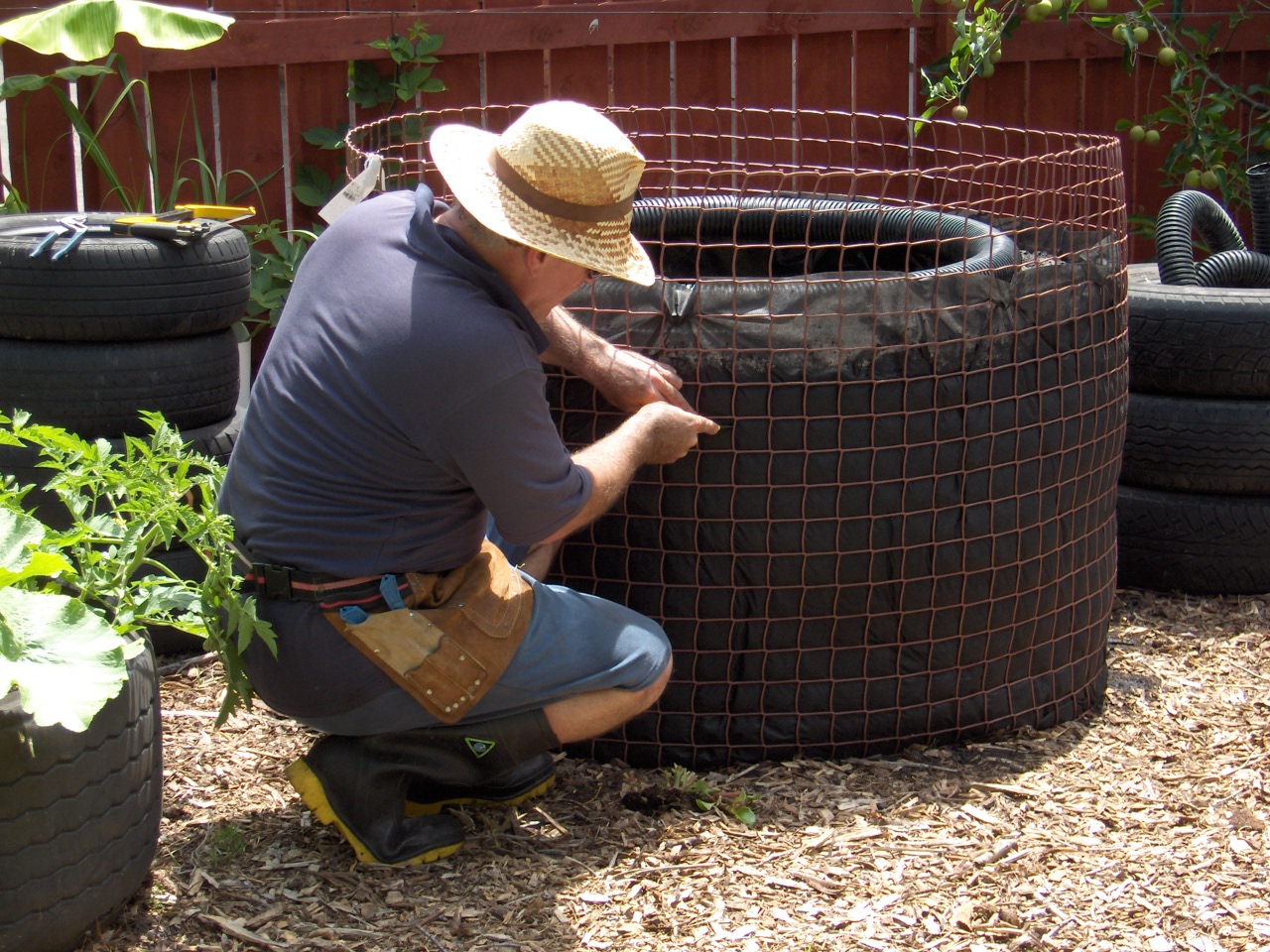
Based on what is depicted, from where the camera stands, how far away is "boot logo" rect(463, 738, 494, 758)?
9.21 feet

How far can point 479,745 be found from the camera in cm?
281

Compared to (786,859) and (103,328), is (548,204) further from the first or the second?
(103,328)

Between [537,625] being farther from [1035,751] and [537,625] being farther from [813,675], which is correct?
[1035,751]

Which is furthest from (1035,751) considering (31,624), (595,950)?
(31,624)

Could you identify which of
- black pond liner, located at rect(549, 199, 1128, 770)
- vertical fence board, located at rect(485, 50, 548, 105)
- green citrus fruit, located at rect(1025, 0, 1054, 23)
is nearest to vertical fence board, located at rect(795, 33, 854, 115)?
green citrus fruit, located at rect(1025, 0, 1054, 23)

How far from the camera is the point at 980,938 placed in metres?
2.65

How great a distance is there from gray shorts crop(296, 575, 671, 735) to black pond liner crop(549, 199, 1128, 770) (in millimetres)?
262

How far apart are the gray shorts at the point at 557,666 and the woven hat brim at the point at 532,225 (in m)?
0.69

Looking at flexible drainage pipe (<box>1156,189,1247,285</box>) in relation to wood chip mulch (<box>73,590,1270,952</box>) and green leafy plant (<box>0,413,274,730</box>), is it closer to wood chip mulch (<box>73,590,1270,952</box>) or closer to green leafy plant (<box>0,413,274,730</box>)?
wood chip mulch (<box>73,590,1270,952</box>)

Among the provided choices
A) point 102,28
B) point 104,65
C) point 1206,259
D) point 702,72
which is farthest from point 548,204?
point 702,72

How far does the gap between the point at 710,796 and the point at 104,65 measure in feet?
12.0

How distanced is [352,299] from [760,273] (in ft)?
7.46

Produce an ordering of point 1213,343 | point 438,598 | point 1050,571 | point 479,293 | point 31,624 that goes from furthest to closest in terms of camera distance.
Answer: point 1213,343 < point 1050,571 < point 438,598 < point 479,293 < point 31,624

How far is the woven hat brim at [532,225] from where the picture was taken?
2.45 meters
